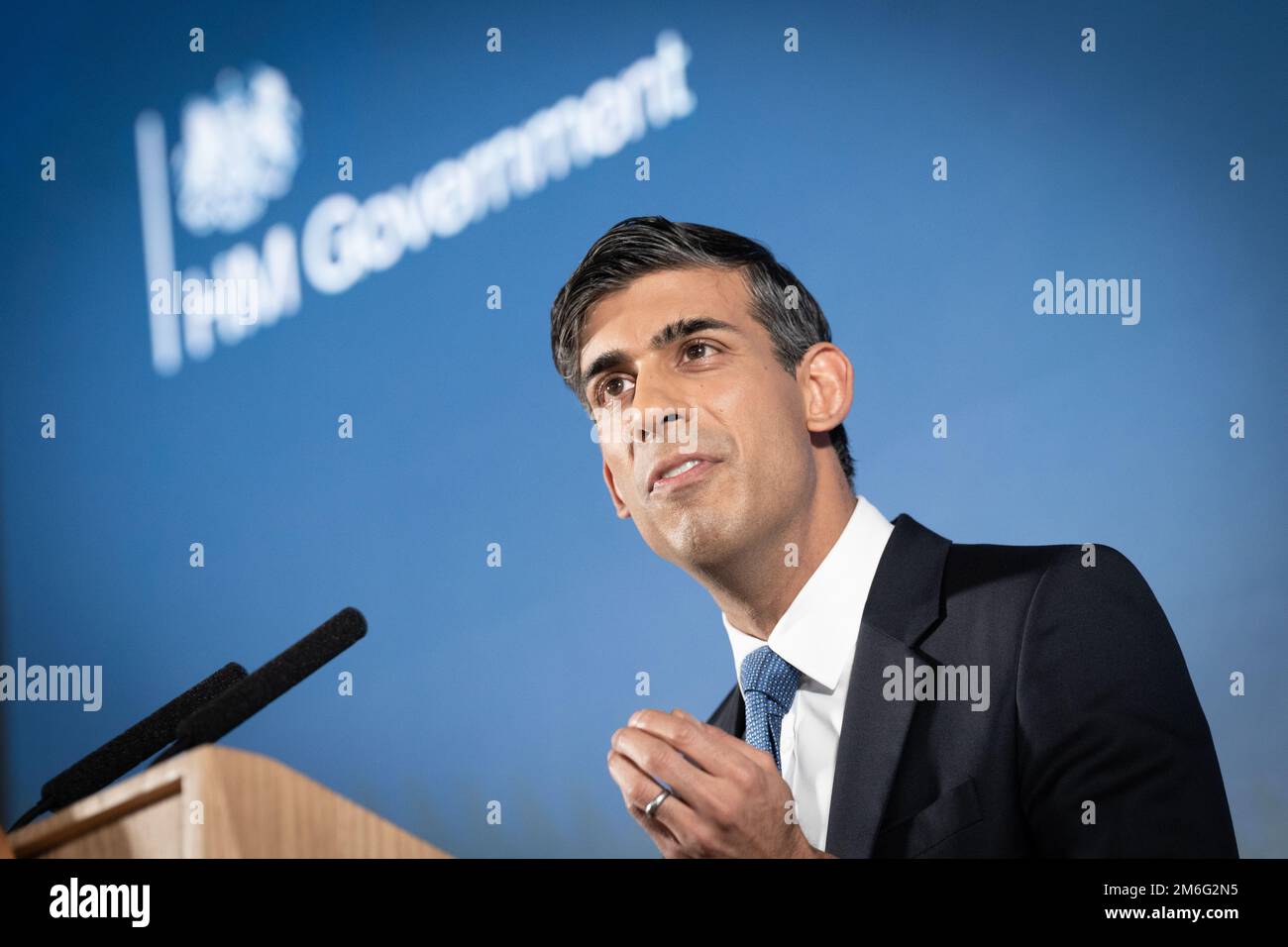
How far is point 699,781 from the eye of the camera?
5.78 ft

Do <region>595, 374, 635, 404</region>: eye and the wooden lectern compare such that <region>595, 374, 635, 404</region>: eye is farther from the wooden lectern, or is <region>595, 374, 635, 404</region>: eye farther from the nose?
the wooden lectern

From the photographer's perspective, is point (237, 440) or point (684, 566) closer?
point (684, 566)

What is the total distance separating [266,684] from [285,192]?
79.3 inches

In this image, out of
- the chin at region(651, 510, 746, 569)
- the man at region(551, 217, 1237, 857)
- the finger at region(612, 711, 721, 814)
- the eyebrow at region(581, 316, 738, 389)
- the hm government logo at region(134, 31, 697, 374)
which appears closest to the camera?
the finger at region(612, 711, 721, 814)

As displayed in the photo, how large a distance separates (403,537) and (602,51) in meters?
1.32

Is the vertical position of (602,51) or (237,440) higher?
(602,51)

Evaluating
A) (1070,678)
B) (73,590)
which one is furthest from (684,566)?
(73,590)

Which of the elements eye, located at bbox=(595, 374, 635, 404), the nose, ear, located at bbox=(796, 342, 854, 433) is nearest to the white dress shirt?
ear, located at bbox=(796, 342, 854, 433)

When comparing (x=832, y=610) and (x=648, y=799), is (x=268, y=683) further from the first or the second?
(x=832, y=610)

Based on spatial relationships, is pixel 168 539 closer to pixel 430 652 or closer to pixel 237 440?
pixel 237 440

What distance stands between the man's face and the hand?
24.1 inches

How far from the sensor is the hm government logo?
304 centimetres
